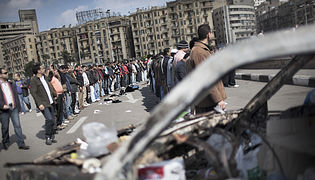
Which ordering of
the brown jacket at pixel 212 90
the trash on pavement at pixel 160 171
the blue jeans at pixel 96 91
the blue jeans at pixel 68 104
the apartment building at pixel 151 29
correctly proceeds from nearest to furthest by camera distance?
the trash on pavement at pixel 160 171, the brown jacket at pixel 212 90, the blue jeans at pixel 68 104, the blue jeans at pixel 96 91, the apartment building at pixel 151 29

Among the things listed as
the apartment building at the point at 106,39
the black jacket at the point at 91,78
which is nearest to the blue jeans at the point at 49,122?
the black jacket at the point at 91,78

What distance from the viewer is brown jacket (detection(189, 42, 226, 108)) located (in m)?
4.36

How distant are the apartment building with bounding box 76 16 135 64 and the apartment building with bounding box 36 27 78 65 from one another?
915cm

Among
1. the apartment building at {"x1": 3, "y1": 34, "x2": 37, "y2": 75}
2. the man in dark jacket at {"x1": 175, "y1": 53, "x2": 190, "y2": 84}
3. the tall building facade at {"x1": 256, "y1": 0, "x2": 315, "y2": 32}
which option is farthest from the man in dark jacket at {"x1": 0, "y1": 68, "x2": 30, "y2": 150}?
the apartment building at {"x1": 3, "y1": 34, "x2": 37, "y2": 75}

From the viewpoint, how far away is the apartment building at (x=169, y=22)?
Result: 133875mm

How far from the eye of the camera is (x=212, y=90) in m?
4.29

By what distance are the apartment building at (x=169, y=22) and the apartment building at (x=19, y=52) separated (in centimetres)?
6444

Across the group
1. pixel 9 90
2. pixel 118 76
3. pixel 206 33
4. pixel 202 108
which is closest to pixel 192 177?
pixel 202 108

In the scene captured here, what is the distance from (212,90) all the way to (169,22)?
13445 cm

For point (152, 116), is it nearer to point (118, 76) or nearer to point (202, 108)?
point (202, 108)

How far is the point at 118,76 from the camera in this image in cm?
2359

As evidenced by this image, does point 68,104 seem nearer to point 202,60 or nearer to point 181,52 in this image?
point 181,52

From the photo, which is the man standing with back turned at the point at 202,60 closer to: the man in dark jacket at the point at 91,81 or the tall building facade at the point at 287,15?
the man in dark jacket at the point at 91,81

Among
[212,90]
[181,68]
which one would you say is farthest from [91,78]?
[212,90]
